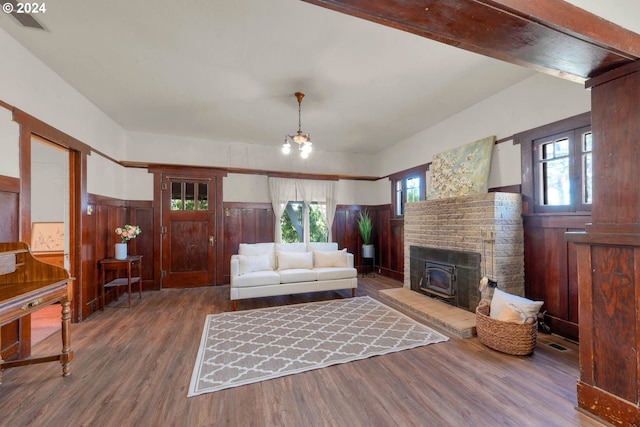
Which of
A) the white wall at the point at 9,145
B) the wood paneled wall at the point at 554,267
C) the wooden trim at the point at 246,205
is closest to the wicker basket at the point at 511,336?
the wood paneled wall at the point at 554,267

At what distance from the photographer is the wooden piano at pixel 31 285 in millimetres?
1914

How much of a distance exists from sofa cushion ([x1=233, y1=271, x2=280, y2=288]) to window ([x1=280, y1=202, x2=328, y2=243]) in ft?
6.17

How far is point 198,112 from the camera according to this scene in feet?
13.0

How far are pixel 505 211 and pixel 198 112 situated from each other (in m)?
4.28

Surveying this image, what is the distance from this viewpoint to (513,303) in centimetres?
268

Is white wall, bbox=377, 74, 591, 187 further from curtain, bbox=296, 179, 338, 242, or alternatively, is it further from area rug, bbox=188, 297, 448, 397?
area rug, bbox=188, 297, 448, 397

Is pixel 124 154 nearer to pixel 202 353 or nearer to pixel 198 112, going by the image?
pixel 198 112

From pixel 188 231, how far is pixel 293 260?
7.27 ft

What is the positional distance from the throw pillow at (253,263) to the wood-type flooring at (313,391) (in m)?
1.35

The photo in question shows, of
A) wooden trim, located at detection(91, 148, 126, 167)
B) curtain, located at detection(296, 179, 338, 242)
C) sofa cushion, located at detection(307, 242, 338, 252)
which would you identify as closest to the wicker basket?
sofa cushion, located at detection(307, 242, 338, 252)

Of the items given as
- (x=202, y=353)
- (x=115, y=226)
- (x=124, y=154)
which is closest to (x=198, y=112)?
(x=124, y=154)

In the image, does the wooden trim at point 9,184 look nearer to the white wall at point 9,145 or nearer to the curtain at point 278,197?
the white wall at point 9,145

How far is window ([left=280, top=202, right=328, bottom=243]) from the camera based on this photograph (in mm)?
5914

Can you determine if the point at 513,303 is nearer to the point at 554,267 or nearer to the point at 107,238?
the point at 554,267
